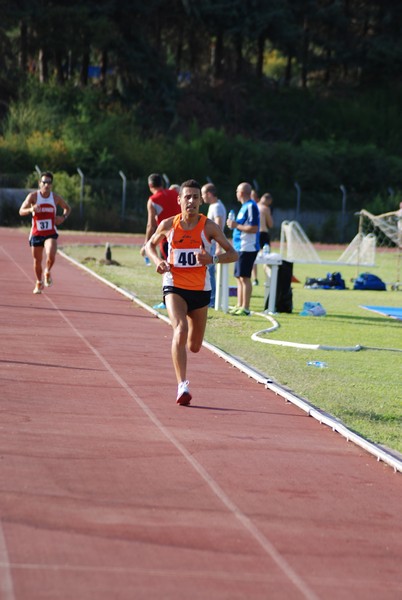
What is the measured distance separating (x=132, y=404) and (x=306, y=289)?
48.0ft

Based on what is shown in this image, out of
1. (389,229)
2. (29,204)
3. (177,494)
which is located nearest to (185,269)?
(177,494)

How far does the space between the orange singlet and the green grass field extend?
5.37ft

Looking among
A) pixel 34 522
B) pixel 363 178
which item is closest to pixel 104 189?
pixel 363 178

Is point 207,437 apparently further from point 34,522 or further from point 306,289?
point 306,289

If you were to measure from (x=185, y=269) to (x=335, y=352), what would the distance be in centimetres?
443

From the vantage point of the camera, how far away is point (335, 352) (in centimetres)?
1423

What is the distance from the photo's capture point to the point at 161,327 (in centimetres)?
1627

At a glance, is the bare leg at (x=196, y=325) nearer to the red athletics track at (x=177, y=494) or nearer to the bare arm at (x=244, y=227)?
the red athletics track at (x=177, y=494)

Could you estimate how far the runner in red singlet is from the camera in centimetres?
1017

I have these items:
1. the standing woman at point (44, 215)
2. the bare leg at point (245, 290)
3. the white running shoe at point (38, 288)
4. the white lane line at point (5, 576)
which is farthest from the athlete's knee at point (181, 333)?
the white running shoe at point (38, 288)

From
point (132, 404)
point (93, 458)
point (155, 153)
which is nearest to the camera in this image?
point (93, 458)

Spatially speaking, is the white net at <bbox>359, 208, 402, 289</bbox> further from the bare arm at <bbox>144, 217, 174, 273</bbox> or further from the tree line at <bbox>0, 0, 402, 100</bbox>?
the tree line at <bbox>0, 0, 402, 100</bbox>

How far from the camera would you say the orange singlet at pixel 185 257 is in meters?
10.3

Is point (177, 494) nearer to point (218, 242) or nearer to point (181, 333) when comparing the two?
point (181, 333)
